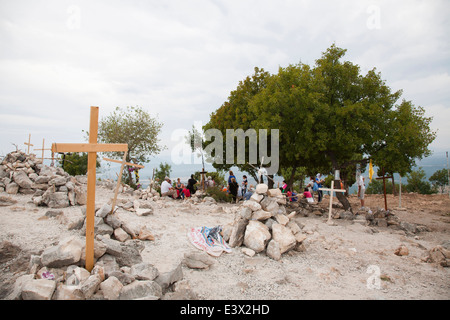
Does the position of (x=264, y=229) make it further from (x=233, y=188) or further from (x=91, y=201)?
(x=233, y=188)

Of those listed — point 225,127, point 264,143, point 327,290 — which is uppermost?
point 225,127

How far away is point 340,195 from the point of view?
1361cm

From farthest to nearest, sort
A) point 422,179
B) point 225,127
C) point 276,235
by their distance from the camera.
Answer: point 422,179, point 225,127, point 276,235

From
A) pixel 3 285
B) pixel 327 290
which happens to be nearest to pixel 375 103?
pixel 327 290

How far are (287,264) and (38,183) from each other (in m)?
12.1

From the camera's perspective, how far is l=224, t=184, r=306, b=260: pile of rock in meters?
6.75

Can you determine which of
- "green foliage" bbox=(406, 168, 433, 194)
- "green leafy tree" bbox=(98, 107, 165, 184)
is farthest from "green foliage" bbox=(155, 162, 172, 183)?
"green foliage" bbox=(406, 168, 433, 194)

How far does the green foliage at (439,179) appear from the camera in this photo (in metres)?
31.5

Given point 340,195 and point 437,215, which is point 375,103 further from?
point 437,215

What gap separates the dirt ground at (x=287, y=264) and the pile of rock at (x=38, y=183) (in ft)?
2.21

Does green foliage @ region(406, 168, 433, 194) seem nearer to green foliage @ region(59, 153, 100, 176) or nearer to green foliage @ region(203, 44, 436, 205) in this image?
green foliage @ region(203, 44, 436, 205)

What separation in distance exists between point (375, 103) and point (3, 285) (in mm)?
13730

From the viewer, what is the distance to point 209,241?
7141 mm

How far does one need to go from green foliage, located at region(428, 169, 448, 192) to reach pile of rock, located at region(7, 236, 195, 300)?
36.9m
